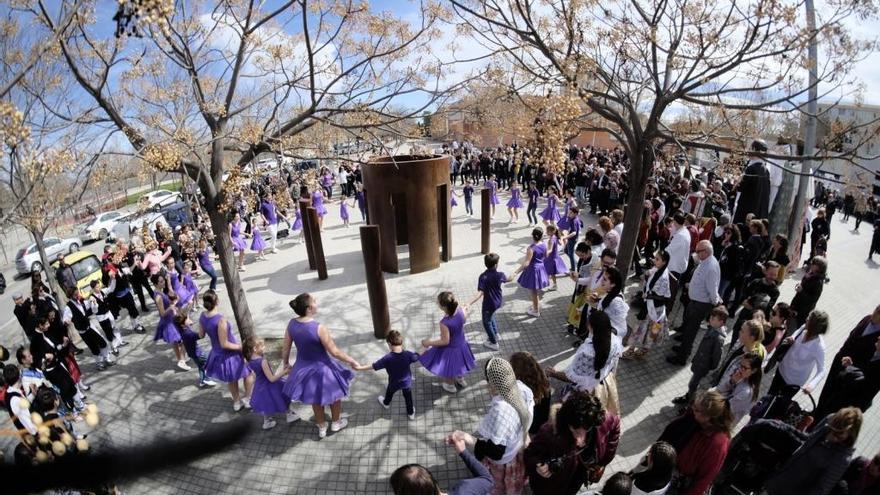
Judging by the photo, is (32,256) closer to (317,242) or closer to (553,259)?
(317,242)

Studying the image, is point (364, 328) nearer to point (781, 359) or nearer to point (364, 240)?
point (364, 240)

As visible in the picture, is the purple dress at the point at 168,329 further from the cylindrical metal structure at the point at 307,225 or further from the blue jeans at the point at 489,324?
the blue jeans at the point at 489,324

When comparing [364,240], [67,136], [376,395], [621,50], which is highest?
[621,50]

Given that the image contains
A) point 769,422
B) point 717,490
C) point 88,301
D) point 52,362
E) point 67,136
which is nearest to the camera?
point 769,422

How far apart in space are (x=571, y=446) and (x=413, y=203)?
7.68m

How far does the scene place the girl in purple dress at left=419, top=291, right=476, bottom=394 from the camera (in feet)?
18.3

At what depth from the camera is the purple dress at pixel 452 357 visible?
5684 millimetres

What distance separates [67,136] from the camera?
5.45 meters

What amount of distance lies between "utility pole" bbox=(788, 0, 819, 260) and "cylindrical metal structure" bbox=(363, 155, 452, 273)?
697cm

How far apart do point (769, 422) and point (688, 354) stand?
3.00 m

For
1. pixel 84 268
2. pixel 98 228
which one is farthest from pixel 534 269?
pixel 98 228

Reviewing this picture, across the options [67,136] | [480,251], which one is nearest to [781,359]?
[480,251]

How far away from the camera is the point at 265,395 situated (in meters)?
5.21

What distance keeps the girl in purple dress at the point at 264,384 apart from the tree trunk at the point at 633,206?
19.0 feet
